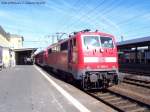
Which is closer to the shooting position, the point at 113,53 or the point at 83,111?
the point at 83,111

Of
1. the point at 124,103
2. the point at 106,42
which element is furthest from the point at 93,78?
the point at 124,103

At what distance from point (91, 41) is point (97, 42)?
0.30 meters

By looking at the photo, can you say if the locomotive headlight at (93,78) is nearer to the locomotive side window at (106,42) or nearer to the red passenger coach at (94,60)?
the red passenger coach at (94,60)

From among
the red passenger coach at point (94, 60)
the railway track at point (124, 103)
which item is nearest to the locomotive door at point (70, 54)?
the red passenger coach at point (94, 60)

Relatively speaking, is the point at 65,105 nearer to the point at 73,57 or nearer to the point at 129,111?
the point at 129,111

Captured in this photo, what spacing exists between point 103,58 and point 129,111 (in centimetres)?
548

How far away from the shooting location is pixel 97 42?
14.8 m

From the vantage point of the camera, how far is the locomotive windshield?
581 inches

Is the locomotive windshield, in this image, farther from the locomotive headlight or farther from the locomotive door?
the locomotive door

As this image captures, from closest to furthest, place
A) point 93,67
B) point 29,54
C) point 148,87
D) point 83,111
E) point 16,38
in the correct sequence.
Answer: point 83,111, point 93,67, point 148,87, point 29,54, point 16,38

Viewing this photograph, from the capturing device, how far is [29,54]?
92812mm

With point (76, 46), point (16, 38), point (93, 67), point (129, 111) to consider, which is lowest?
point (129, 111)

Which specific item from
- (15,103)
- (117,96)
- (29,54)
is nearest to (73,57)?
(117,96)

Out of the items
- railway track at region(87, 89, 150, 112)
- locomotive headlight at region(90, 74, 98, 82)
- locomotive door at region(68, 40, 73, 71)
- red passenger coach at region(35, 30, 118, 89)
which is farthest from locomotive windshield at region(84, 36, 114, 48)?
railway track at region(87, 89, 150, 112)
